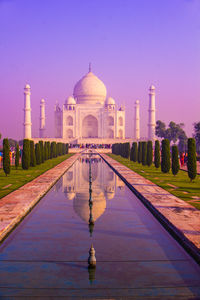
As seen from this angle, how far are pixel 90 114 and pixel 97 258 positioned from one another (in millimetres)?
60542

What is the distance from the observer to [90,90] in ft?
214

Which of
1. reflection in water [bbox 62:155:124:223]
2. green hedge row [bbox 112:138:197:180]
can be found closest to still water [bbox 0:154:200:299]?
reflection in water [bbox 62:155:124:223]

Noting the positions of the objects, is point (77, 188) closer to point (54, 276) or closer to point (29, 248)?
point (29, 248)

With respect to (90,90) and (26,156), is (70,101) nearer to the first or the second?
(90,90)

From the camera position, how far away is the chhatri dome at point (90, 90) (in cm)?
6544

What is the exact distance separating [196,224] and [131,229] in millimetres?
1090

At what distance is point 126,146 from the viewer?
31.0 m

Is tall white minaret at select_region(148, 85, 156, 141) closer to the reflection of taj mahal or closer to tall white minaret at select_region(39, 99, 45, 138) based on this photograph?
the reflection of taj mahal

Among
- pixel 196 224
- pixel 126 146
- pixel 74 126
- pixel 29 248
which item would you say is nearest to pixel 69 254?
pixel 29 248

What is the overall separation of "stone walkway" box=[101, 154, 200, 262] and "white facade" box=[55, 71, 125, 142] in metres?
53.8

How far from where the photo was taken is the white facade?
211ft

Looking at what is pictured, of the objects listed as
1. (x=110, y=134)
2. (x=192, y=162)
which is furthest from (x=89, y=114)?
(x=192, y=162)

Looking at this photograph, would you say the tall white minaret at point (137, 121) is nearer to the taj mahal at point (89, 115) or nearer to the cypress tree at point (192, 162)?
the taj mahal at point (89, 115)

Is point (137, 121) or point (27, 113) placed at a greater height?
point (27, 113)
